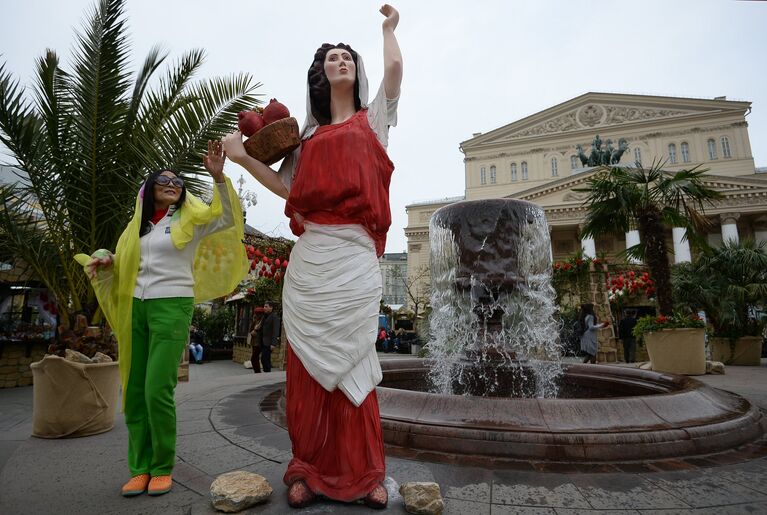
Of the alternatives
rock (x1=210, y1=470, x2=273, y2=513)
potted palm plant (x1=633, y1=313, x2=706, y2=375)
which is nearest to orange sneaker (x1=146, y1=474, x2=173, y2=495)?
rock (x1=210, y1=470, x2=273, y2=513)

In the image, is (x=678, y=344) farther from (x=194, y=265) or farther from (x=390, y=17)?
(x=194, y=265)

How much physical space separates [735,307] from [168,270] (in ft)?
45.8

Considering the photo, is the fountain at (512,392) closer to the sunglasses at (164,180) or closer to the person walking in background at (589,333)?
the sunglasses at (164,180)

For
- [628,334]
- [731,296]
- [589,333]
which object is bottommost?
[628,334]

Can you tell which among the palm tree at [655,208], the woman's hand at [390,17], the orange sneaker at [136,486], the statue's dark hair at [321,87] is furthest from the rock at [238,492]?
the palm tree at [655,208]

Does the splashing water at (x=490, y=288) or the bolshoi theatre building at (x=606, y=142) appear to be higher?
the bolshoi theatre building at (x=606, y=142)

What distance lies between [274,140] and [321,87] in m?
0.41

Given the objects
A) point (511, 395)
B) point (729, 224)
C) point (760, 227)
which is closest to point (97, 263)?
point (511, 395)

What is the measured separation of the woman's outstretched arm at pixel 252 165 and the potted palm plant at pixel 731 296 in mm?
12041

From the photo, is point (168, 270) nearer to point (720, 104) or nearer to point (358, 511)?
point (358, 511)

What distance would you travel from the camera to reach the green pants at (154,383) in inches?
85.4

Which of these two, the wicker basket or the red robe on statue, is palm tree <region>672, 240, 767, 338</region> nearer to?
the red robe on statue

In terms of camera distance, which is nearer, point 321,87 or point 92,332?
point 321,87

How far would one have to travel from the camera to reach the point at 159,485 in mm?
2105
